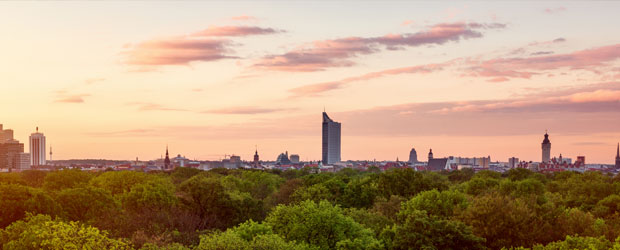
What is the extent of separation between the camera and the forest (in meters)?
48.3

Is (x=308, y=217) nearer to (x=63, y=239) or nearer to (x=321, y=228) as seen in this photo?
(x=321, y=228)

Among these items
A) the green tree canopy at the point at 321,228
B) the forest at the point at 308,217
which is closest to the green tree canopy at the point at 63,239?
the forest at the point at 308,217

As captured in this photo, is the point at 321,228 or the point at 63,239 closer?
the point at 63,239

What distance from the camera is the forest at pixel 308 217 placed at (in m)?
48.3

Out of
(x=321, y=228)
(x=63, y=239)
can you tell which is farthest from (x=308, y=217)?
(x=63, y=239)

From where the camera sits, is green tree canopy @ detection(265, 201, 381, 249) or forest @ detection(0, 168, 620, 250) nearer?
forest @ detection(0, 168, 620, 250)

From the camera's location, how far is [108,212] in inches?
2911

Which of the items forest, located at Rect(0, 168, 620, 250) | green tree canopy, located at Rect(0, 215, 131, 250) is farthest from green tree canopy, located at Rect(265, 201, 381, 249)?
green tree canopy, located at Rect(0, 215, 131, 250)

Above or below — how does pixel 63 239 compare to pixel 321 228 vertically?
above

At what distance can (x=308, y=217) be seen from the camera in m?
55.6

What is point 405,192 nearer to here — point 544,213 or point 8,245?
point 544,213

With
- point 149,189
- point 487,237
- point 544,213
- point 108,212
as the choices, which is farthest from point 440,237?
point 149,189

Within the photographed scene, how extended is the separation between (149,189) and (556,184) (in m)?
86.5

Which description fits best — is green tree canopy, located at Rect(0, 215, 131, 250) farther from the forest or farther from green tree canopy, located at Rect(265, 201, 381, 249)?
green tree canopy, located at Rect(265, 201, 381, 249)
